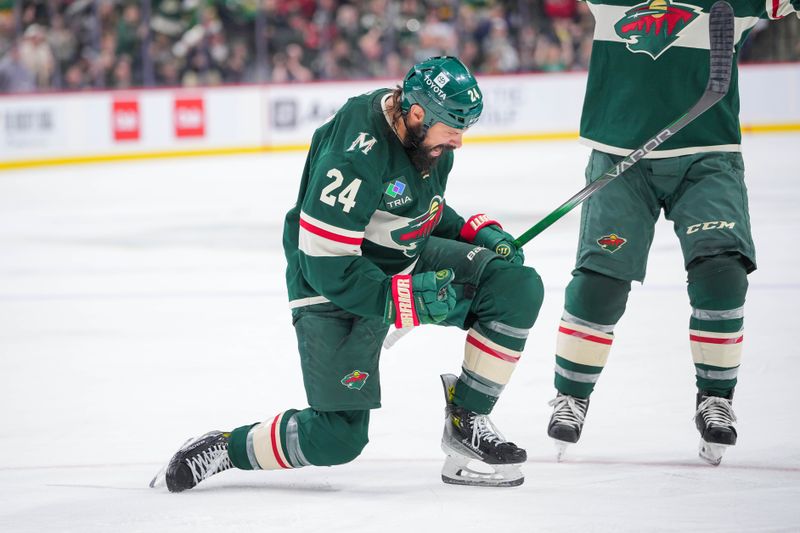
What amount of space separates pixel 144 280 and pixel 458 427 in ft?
11.0

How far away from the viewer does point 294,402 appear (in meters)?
3.63

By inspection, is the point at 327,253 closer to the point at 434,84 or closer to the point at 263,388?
the point at 434,84

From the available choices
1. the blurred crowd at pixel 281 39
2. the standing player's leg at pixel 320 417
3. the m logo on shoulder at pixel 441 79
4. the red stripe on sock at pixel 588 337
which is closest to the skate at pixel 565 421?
the red stripe on sock at pixel 588 337

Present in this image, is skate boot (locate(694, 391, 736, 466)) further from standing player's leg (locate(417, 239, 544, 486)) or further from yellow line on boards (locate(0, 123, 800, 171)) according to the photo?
yellow line on boards (locate(0, 123, 800, 171))

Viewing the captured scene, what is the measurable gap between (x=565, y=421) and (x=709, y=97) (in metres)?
0.89

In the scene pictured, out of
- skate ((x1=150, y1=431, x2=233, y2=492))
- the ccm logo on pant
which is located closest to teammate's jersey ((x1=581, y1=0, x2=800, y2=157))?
the ccm logo on pant

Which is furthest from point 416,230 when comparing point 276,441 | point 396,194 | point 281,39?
point 281,39

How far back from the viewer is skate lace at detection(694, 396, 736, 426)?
9.45 feet

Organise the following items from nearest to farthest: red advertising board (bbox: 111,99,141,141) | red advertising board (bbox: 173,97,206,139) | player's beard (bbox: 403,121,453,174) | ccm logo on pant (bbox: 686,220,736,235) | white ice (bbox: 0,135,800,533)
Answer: white ice (bbox: 0,135,800,533), player's beard (bbox: 403,121,453,174), ccm logo on pant (bbox: 686,220,736,235), red advertising board (bbox: 111,99,141,141), red advertising board (bbox: 173,97,206,139)

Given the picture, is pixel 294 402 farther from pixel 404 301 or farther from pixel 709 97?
pixel 709 97

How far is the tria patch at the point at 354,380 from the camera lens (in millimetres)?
2703

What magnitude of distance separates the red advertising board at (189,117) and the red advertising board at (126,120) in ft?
1.30

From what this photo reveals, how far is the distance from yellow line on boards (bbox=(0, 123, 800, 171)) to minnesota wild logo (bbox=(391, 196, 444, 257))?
928 cm

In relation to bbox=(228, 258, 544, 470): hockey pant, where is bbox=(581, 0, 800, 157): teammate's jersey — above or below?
above
